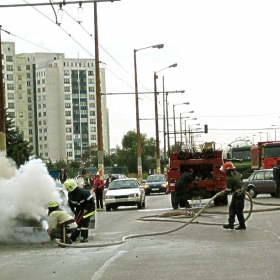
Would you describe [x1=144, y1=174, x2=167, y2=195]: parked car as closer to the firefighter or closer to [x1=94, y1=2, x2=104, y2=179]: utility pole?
[x1=94, y1=2, x2=104, y2=179]: utility pole

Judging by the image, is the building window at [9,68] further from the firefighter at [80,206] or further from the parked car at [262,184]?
the firefighter at [80,206]

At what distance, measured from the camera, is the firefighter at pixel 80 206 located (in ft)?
59.8

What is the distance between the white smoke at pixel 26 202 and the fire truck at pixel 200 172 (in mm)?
Answer: 12578

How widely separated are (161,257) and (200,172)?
19105 millimetres

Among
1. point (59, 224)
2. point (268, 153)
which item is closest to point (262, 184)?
point (268, 153)

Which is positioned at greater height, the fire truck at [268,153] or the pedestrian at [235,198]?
the fire truck at [268,153]

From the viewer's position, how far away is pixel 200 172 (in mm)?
33125

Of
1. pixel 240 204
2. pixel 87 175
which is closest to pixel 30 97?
pixel 87 175

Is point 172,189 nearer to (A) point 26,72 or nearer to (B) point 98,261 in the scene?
(B) point 98,261

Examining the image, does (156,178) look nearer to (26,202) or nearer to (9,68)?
(26,202)

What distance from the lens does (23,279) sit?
11.9 m

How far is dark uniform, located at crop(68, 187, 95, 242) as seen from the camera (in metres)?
18.2

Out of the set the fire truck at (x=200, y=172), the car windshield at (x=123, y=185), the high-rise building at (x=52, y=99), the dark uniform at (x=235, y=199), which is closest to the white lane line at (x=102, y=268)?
the dark uniform at (x=235, y=199)

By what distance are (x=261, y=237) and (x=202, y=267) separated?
223 inches
